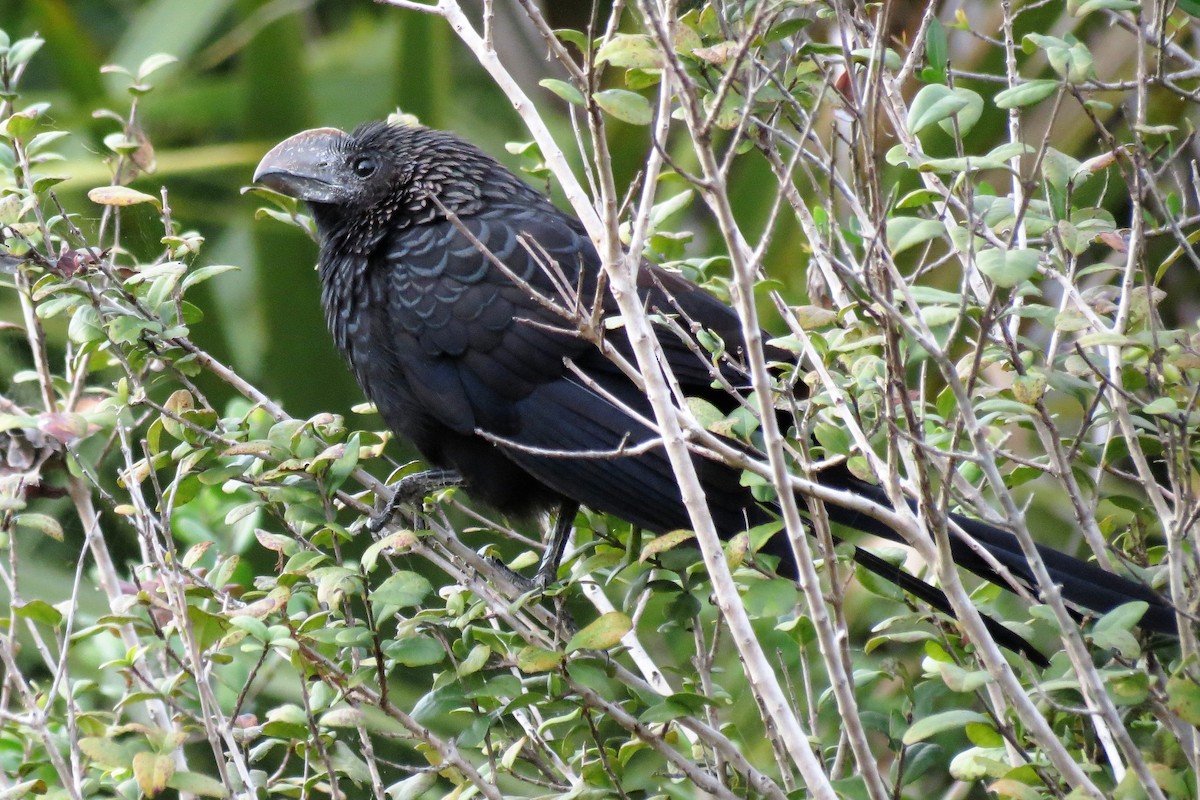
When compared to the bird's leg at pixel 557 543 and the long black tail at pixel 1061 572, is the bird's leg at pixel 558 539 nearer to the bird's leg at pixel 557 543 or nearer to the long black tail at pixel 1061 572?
the bird's leg at pixel 557 543

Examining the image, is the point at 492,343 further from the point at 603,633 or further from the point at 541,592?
the point at 603,633

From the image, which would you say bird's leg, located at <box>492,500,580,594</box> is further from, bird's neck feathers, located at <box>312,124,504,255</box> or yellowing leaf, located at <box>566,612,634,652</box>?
yellowing leaf, located at <box>566,612,634,652</box>

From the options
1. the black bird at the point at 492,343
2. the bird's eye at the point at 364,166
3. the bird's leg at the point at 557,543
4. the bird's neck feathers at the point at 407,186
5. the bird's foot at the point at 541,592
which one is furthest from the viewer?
the bird's eye at the point at 364,166

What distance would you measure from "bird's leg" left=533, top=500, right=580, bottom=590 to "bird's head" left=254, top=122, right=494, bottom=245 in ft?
2.03

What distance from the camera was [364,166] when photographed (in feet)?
8.48

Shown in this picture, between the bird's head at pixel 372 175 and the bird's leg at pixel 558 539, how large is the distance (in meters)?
0.62

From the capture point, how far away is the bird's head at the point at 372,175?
2471 mm

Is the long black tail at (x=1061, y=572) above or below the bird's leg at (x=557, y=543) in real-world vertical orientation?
above

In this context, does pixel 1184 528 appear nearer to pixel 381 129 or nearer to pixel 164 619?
pixel 164 619

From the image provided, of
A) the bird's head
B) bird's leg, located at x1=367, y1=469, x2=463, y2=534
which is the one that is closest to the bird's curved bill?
the bird's head

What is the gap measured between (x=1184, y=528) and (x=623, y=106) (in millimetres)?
716

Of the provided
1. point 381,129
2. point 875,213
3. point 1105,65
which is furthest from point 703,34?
point 1105,65

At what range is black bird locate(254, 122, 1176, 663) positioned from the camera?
6.78 feet

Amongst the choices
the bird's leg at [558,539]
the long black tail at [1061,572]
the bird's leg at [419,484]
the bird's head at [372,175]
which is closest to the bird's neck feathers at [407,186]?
the bird's head at [372,175]
